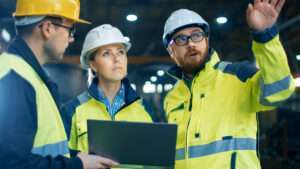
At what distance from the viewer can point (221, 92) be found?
2.64m

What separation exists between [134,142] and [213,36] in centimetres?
1278

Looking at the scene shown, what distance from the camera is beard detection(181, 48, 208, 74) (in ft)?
9.11

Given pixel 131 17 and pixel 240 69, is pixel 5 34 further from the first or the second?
pixel 240 69

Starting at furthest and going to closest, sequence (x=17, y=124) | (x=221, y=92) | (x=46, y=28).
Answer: (x=221, y=92)
(x=46, y=28)
(x=17, y=124)

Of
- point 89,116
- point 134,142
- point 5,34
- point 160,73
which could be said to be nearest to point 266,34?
point 134,142

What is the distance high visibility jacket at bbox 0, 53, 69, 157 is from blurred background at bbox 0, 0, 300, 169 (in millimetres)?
6360

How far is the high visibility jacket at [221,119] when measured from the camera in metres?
2.54

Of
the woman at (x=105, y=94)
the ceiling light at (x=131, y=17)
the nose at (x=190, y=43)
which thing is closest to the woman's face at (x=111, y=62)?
the woman at (x=105, y=94)

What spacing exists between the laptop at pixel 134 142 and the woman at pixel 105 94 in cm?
71

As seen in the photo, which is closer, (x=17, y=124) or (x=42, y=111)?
(x=17, y=124)

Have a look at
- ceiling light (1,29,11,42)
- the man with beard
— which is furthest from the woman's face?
ceiling light (1,29,11,42)

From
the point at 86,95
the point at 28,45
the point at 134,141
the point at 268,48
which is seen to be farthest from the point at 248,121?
the point at 28,45

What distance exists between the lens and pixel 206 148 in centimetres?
260

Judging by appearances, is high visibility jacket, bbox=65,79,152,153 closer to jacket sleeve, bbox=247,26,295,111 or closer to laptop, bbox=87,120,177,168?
laptop, bbox=87,120,177,168
